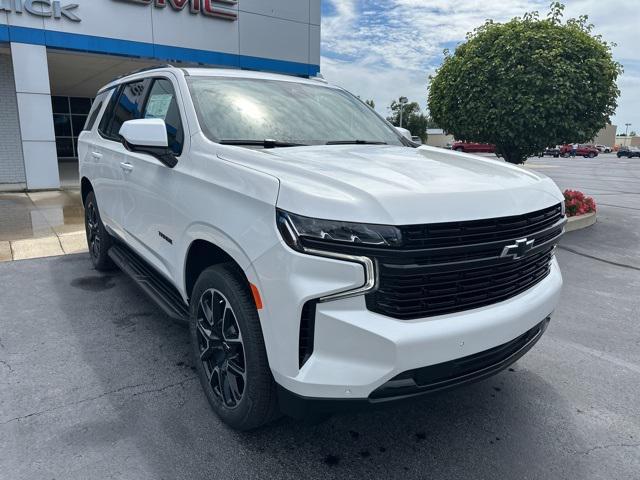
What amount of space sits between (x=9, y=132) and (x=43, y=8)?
12.5 feet

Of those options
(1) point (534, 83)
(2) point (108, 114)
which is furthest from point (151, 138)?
(1) point (534, 83)

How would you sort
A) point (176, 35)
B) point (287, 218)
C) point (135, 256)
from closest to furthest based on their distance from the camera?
point (287, 218) → point (135, 256) → point (176, 35)

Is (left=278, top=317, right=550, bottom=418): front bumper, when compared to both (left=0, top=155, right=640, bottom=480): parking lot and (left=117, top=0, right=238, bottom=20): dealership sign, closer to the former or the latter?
(left=0, top=155, right=640, bottom=480): parking lot

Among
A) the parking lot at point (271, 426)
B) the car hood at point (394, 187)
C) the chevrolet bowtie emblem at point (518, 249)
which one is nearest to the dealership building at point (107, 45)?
the parking lot at point (271, 426)

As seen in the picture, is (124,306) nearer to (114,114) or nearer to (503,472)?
(114,114)

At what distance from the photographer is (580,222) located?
863 centimetres

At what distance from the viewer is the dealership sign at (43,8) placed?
35.1 ft

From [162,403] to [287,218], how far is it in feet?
5.26

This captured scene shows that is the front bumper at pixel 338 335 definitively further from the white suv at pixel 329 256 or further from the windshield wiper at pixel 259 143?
the windshield wiper at pixel 259 143

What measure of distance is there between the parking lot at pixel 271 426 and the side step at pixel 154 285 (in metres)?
0.45

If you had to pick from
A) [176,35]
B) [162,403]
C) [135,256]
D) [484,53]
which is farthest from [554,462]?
[176,35]

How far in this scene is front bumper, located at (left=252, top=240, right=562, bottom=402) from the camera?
197 cm

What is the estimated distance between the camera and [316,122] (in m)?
3.45

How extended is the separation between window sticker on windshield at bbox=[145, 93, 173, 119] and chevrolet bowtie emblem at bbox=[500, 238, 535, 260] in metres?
2.43
